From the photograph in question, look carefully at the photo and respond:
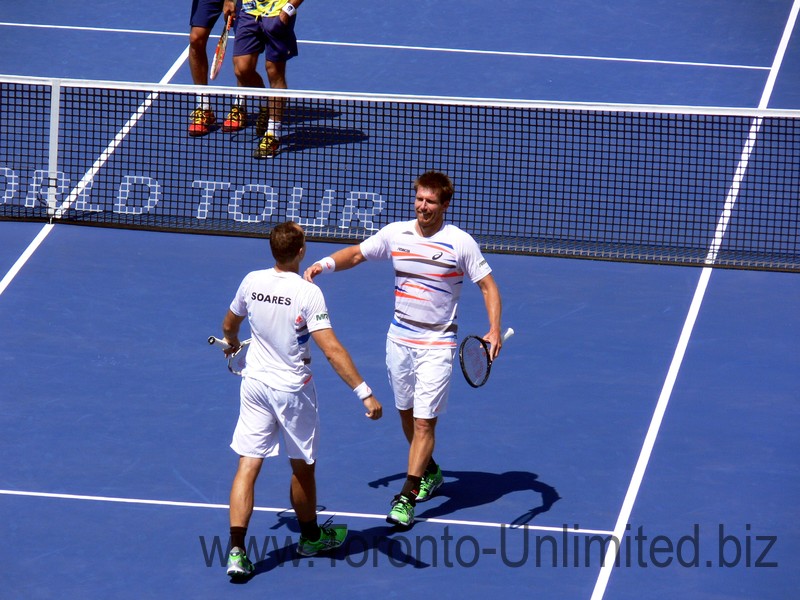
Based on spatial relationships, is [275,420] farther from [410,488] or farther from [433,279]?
[433,279]

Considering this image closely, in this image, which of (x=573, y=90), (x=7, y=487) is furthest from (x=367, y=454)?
(x=573, y=90)

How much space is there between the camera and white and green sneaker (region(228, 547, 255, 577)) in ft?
26.7

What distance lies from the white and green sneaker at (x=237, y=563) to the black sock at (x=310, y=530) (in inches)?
16.4

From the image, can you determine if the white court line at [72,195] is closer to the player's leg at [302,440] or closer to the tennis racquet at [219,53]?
the tennis racquet at [219,53]

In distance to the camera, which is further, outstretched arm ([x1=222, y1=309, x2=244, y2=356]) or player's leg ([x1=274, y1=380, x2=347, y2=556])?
outstretched arm ([x1=222, y1=309, x2=244, y2=356])

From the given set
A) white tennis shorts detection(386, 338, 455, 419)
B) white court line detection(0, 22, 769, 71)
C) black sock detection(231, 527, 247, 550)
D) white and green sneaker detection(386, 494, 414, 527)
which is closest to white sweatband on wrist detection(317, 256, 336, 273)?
white tennis shorts detection(386, 338, 455, 419)

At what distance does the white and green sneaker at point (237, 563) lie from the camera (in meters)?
8.13

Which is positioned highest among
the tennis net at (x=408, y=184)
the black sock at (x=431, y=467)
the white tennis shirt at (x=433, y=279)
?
the tennis net at (x=408, y=184)

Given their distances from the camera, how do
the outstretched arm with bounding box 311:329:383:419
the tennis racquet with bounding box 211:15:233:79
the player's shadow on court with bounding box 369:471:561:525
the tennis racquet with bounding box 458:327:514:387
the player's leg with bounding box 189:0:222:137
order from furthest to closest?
the player's leg with bounding box 189:0:222:137 < the tennis racquet with bounding box 211:15:233:79 < the player's shadow on court with bounding box 369:471:561:525 < the tennis racquet with bounding box 458:327:514:387 < the outstretched arm with bounding box 311:329:383:419

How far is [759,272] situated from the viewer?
12.7m

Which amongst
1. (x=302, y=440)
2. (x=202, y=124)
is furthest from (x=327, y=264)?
(x=202, y=124)

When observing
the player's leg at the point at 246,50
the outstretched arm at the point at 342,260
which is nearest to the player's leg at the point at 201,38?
the player's leg at the point at 246,50

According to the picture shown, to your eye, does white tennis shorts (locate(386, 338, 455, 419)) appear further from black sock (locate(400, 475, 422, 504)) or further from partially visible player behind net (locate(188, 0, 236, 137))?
partially visible player behind net (locate(188, 0, 236, 137))

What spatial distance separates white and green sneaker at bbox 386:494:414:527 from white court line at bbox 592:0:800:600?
1188 millimetres
